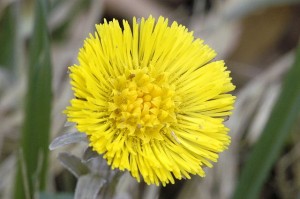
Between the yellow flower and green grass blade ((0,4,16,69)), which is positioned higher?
green grass blade ((0,4,16,69))

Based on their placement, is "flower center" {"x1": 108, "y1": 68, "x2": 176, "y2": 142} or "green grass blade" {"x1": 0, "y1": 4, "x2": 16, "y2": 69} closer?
"flower center" {"x1": 108, "y1": 68, "x2": 176, "y2": 142}

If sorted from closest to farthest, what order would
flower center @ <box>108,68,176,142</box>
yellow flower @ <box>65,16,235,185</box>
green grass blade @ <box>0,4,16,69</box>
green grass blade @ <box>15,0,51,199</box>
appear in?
yellow flower @ <box>65,16,235,185</box> < flower center @ <box>108,68,176,142</box> < green grass blade @ <box>15,0,51,199</box> < green grass blade @ <box>0,4,16,69</box>

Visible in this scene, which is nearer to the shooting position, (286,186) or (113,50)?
(113,50)

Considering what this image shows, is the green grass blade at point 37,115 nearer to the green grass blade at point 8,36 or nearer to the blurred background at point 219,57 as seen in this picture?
the blurred background at point 219,57

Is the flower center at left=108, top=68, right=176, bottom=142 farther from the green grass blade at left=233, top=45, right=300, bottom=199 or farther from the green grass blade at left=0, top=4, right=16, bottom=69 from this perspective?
the green grass blade at left=0, top=4, right=16, bottom=69

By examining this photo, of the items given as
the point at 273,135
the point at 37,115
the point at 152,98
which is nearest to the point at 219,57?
the point at 273,135

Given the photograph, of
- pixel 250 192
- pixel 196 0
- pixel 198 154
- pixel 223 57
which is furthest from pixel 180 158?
pixel 196 0

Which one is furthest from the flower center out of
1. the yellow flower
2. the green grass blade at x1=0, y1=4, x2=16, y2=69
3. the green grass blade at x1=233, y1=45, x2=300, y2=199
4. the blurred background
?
the green grass blade at x1=0, y1=4, x2=16, y2=69

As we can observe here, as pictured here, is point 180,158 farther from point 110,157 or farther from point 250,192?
point 250,192
